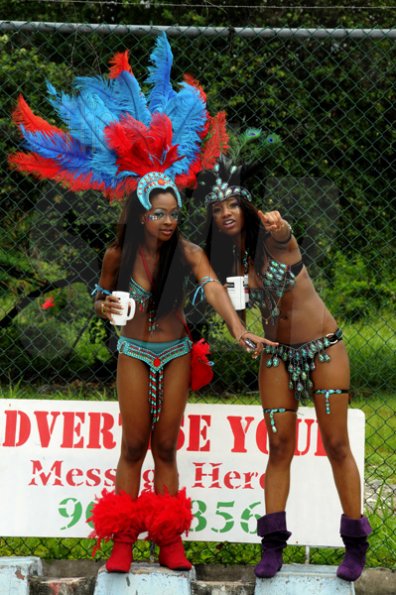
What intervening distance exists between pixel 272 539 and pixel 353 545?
1.06 feet

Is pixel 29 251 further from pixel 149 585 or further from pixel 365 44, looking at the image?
pixel 149 585

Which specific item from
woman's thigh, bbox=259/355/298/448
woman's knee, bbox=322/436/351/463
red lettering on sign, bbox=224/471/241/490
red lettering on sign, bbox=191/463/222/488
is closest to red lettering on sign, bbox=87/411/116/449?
red lettering on sign, bbox=191/463/222/488

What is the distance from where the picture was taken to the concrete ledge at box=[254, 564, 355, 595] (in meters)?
3.62

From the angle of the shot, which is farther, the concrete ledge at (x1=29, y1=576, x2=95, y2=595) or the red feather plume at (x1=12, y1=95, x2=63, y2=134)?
the concrete ledge at (x1=29, y1=576, x2=95, y2=595)

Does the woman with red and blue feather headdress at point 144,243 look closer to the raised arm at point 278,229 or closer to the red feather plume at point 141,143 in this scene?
the red feather plume at point 141,143

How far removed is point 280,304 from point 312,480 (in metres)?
0.86

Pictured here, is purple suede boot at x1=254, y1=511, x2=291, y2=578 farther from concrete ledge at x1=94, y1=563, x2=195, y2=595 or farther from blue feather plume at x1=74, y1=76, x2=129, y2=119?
blue feather plume at x1=74, y1=76, x2=129, y2=119

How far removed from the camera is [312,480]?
3959 millimetres

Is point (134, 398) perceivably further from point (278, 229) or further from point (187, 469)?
point (278, 229)

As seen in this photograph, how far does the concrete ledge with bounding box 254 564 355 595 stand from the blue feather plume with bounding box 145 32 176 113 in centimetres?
195

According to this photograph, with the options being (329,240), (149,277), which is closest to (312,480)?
(149,277)

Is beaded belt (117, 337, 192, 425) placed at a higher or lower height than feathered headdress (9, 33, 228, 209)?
lower

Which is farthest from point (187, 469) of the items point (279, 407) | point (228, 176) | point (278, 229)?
point (228, 176)

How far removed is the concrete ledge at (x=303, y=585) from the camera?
3.62 meters
